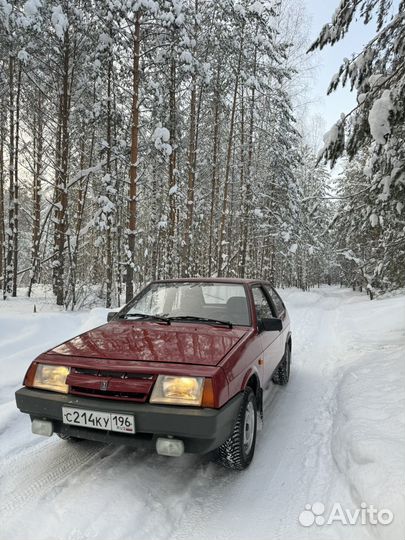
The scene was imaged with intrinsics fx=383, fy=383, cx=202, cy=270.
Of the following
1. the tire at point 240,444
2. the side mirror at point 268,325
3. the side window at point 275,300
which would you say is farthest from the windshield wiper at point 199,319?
the side window at point 275,300

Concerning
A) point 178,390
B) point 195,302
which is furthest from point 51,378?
point 195,302

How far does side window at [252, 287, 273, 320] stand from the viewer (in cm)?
451

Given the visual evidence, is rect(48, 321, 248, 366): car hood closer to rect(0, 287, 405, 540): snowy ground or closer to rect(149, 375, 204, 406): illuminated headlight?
rect(149, 375, 204, 406): illuminated headlight

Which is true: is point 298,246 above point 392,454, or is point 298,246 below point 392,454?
above

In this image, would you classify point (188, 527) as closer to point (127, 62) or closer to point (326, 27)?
point (326, 27)

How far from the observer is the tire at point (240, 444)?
3.14m

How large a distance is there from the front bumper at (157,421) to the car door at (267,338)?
1282 mm

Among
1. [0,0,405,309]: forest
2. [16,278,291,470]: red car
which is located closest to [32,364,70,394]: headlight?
[16,278,291,470]: red car

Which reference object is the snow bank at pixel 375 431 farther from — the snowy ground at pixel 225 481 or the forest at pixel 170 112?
the forest at pixel 170 112

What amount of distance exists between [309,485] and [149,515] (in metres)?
1.35

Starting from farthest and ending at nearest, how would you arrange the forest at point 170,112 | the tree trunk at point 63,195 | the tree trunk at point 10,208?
the tree trunk at point 10,208 → the tree trunk at point 63,195 → the forest at point 170,112

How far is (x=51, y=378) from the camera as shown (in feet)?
10.3

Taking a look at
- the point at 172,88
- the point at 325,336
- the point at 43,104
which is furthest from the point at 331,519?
the point at 43,104

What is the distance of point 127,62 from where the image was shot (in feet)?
36.3
